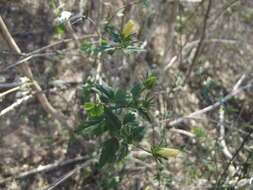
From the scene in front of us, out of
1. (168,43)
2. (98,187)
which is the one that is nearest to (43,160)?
(98,187)

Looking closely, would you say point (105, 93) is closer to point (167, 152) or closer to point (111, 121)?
point (111, 121)

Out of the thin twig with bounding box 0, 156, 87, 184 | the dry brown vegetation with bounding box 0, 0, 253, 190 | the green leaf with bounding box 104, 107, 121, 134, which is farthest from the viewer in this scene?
the thin twig with bounding box 0, 156, 87, 184

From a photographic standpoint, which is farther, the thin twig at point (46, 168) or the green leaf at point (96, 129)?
the thin twig at point (46, 168)

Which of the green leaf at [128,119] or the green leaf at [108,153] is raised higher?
the green leaf at [128,119]

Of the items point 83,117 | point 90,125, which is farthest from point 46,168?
point 90,125

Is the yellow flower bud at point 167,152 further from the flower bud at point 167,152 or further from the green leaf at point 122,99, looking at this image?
the green leaf at point 122,99

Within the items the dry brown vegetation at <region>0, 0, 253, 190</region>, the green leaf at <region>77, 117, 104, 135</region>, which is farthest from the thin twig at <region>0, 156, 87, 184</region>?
the green leaf at <region>77, 117, 104, 135</region>

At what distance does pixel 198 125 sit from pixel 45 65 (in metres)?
1.30

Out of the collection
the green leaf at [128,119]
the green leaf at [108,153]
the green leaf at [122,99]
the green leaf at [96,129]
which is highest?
the green leaf at [122,99]

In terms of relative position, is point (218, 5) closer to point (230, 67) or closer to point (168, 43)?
point (230, 67)

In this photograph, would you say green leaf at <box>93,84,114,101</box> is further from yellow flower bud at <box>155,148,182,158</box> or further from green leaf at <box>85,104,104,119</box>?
yellow flower bud at <box>155,148,182,158</box>

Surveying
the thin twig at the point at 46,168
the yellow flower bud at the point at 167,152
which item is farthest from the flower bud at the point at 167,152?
the thin twig at the point at 46,168

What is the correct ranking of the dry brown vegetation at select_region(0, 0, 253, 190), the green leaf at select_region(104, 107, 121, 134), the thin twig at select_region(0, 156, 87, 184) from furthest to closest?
the thin twig at select_region(0, 156, 87, 184) → the dry brown vegetation at select_region(0, 0, 253, 190) → the green leaf at select_region(104, 107, 121, 134)

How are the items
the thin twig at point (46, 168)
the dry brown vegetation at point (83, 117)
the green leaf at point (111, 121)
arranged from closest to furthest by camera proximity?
the green leaf at point (111, 121), the dry brown vegetation at point (83, 117), the thin twig at point (46, 168)
